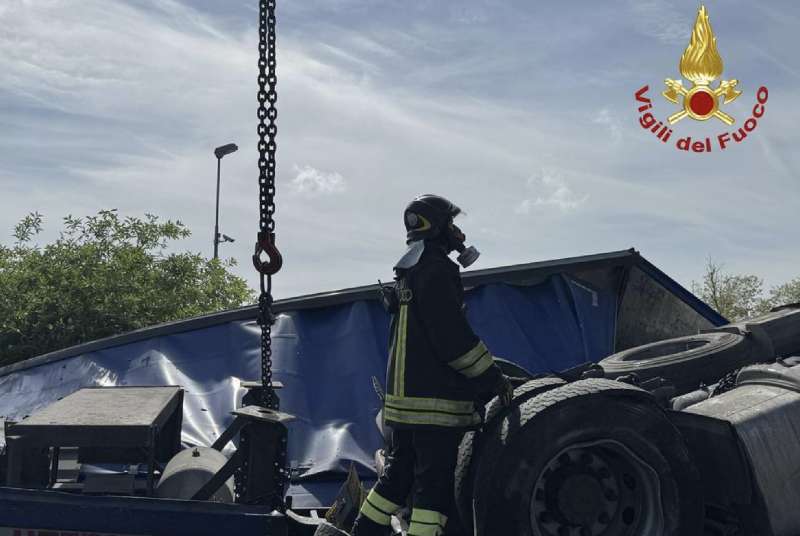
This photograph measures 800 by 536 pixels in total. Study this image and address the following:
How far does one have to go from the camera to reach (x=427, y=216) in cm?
450

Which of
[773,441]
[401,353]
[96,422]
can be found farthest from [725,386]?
[96,422]

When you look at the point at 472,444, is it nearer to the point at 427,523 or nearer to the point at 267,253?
the point at 427,523

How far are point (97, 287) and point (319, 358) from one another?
9948 mm

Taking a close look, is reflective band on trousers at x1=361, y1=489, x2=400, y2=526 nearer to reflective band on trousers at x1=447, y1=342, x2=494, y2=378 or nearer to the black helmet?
reflective band on trousers at x1=447, y1=342, x2=494, y2=378

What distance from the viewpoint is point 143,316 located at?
18.3 meters

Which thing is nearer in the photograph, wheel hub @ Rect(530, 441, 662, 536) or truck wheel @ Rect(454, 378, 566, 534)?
wheel hub @ Rect(530, 441, 662, 536)

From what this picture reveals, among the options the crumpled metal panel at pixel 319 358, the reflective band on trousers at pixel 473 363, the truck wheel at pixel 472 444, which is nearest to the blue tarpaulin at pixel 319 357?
the crumpled metal panel at pixel 319 358

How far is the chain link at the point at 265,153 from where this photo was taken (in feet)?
15.9

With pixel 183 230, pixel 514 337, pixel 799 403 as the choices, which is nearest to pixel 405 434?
pixel 799 403

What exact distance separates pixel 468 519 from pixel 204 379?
5.52 metres

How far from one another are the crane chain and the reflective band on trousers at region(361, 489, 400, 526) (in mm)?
992

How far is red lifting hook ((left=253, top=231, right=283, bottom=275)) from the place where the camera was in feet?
15.9

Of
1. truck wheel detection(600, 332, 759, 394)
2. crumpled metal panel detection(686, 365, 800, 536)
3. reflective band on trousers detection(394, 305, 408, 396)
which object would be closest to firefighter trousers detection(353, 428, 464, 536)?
reflective band on trousers detection(394, 305, 408, 396)

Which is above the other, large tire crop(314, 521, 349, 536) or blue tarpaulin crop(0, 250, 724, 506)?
blue tarpaulin crop(0, 250, 724, 506)
